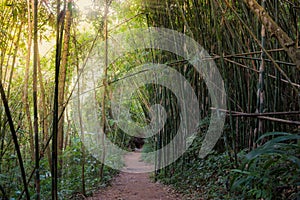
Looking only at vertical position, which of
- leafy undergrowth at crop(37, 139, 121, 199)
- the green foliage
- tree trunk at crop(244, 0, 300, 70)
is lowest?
leafy undergrowth at crop(37, 139, 121, 199)

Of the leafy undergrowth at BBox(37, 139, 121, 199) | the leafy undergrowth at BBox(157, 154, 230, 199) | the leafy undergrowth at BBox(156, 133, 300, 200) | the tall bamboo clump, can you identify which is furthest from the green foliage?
→ the leafy undergrowth at BBox(37, 139, 121, 199)

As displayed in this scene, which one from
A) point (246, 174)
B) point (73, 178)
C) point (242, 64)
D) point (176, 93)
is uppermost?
point (242, 64)

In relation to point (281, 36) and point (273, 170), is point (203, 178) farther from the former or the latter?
point (281, 36)

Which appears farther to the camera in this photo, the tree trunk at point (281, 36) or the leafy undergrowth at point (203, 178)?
the leafy undergrowth at point (203, 178)

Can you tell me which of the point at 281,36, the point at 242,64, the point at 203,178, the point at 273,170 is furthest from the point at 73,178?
the point at 281,36

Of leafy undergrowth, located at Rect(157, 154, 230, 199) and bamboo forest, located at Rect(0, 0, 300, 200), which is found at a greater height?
bamboo forest, located at Rect(0, 0, 300, 200)

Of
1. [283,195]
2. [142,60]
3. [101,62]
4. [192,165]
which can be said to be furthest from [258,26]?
[101,62]

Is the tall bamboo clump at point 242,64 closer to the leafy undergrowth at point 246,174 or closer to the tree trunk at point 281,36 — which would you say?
the tree trunk at point 281,36

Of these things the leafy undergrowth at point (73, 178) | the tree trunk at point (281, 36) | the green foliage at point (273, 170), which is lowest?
the leafy undergrowth at point (73, 178)

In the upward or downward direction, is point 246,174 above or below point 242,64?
below

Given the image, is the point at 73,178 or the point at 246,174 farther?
the point at 73,178

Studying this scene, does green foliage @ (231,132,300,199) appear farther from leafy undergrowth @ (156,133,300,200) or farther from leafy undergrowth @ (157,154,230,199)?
leafy undergrowth @ (157,154,230,199)

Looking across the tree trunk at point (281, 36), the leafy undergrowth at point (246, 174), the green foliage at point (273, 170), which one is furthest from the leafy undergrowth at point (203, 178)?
the tree trunk at point (281, 36)

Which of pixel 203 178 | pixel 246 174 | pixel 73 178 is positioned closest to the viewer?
pixel 246 174
